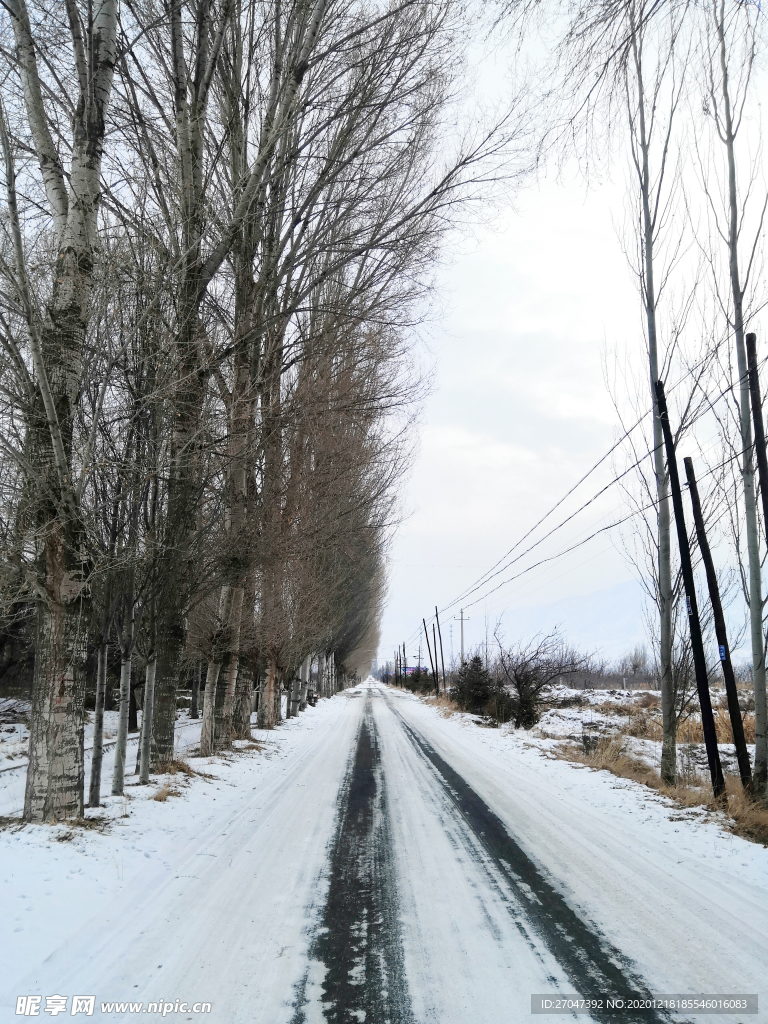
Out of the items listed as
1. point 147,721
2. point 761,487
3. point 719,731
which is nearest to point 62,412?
point 147,721

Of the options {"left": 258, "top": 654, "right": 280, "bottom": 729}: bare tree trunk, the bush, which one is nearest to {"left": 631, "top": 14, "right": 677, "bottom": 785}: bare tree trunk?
{"left": 258, "top": 654, "right": 280, "bottom": 729}: bare tree trunk

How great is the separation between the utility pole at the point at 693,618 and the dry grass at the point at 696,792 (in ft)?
1.03

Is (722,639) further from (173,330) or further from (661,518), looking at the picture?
(173,330)

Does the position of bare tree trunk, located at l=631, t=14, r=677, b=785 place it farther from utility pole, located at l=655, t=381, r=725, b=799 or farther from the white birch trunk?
the white birch trunk

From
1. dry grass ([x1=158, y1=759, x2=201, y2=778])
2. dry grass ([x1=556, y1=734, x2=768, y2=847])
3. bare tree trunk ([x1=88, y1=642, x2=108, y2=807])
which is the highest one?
bare tree trunk ([x1=88, y1=642, x2=108, y2=807])

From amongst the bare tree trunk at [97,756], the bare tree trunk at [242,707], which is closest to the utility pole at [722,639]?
the bare tree trunk at [97,756]

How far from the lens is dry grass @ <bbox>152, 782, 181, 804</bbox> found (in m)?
7.19

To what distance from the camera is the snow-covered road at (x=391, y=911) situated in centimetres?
311

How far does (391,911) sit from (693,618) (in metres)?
6.43

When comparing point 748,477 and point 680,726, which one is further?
point 680,726

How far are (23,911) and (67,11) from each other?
8165 millimetres

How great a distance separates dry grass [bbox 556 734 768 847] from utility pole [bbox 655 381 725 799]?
1.03 ft

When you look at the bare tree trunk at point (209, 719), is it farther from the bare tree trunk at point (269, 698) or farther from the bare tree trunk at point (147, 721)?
the bare tree trunk at point (269, 698)

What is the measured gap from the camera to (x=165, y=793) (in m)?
7.35
